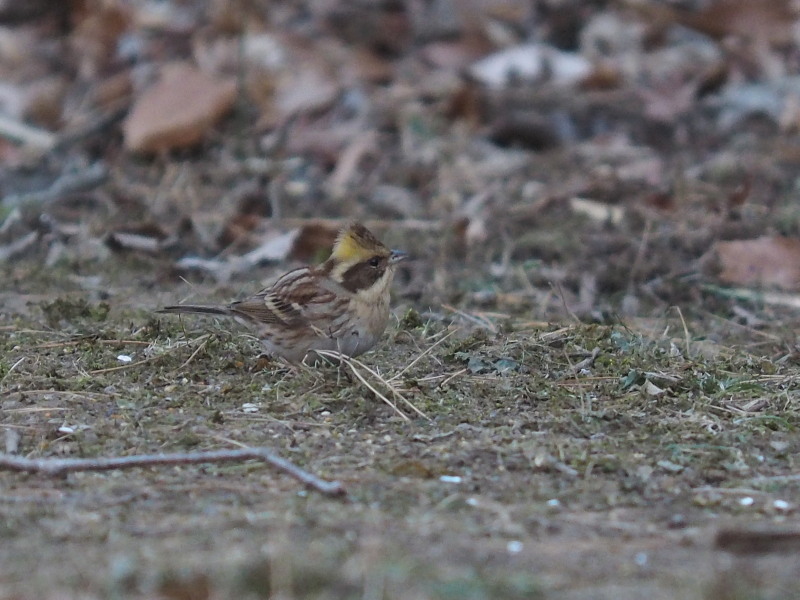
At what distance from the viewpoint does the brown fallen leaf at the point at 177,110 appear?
10.8 meters

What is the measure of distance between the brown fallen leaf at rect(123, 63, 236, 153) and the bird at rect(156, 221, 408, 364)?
4.73 metres

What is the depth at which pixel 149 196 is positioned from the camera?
983 centimetres

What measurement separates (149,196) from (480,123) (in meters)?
3.23

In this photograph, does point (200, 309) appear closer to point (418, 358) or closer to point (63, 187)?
point (418, 358)

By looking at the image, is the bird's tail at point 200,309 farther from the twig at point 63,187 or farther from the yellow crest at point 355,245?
the twig at point 63,187

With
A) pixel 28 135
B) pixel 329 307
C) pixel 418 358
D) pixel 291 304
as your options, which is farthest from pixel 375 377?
pixel 28 135

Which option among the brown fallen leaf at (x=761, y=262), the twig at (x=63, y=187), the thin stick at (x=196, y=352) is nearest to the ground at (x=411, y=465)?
the thin stick at (x=196, y=352)

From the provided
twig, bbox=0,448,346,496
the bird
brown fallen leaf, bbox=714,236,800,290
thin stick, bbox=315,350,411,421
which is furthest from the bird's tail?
brown fallen leaf, bbox=714,236,800,290

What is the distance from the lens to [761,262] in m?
7.96

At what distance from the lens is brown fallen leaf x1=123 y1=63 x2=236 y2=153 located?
10.8m

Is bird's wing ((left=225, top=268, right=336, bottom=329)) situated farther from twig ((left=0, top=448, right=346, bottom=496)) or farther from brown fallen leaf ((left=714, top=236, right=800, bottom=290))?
brown fallen leaf ((left=714, top=236, right=800, bottom=290))

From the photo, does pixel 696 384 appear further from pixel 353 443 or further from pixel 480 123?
pixel 480 123

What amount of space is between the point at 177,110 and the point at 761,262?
17.5ft

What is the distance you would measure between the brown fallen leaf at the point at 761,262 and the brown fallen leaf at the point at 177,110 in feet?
15.9
